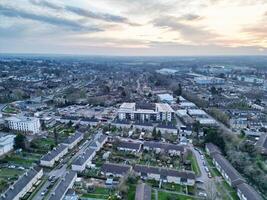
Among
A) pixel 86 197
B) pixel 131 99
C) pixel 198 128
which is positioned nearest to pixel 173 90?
pixel 131 99

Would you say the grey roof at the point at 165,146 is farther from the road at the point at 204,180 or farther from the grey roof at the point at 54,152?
the grey roof at the point at 54,152

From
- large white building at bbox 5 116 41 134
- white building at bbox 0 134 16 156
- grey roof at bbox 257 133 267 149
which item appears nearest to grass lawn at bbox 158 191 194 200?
grey roof at bbox 257 133 267 149

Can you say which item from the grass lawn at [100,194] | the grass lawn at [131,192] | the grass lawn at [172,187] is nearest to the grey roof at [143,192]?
the grass lawn at [131,192]

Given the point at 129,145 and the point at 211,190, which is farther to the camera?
the point at 129,145

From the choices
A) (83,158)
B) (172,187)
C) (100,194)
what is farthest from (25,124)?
(172,187)

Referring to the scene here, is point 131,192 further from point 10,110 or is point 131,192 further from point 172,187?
point 10,110

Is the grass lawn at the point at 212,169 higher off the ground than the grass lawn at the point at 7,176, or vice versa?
the grass lawn at the point at 212,169
